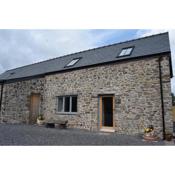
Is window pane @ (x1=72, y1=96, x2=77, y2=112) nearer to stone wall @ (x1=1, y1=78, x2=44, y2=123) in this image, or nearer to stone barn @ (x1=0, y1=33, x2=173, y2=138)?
stone barn @ (x1=0, y1=33, x2=173, y2=138)

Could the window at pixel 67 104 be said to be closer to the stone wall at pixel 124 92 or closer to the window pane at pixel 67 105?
the window pane at pixel 67 105

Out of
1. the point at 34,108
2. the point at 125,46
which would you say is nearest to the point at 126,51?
the point at 125,46

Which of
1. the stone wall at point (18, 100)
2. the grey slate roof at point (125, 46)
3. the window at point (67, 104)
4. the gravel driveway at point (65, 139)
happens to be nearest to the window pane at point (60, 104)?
the window at point (67, 104)

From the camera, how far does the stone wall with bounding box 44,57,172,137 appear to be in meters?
8.10

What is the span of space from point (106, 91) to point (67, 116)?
3.17 metres

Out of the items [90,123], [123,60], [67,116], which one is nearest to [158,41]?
[123,60]

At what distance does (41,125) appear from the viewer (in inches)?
477

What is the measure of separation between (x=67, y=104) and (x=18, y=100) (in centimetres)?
479

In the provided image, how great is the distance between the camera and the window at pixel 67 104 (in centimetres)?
1105

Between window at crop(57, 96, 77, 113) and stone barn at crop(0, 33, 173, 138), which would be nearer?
stone barn at crop(0, 33, 173, 138)

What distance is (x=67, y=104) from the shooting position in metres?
11.4

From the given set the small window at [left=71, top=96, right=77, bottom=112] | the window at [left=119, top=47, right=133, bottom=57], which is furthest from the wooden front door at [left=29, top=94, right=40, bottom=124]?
the window at [left=119, top=47, right=133, bottom=57]

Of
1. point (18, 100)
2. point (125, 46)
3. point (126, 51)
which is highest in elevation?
point (125, 46)

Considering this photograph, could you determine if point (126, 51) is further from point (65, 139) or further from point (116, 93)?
point (65, 139)
